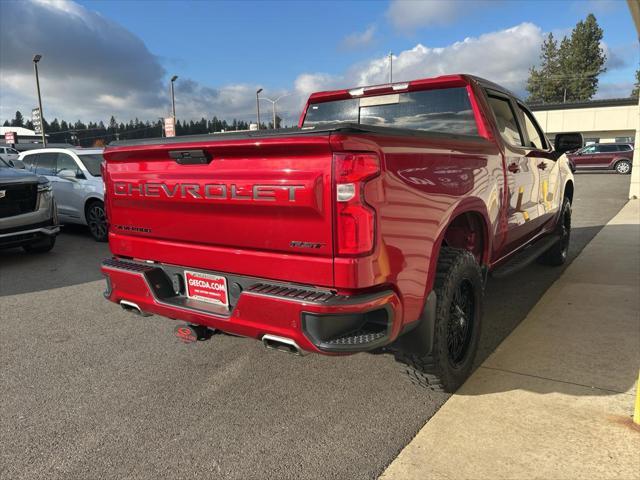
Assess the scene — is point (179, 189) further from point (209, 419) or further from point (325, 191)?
point (209, 419)

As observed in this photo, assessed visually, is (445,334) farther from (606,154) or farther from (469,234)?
(606,154)

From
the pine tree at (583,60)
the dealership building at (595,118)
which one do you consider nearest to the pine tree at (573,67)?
the pine tree at (583,60)

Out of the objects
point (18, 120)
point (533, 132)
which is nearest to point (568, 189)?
point (533, 132)

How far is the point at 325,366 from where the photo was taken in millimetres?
3504

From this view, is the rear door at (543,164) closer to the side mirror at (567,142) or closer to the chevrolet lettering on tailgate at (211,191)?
the side mirror at (567,142)

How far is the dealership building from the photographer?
136 ft

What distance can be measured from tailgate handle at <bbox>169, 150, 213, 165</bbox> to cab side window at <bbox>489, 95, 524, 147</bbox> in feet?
7.97

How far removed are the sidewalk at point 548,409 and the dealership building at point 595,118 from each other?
42293 mm

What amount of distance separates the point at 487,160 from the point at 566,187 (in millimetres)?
3502

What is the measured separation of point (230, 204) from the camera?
2.55m

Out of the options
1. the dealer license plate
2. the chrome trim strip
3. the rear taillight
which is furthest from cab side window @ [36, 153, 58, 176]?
the rear taillight

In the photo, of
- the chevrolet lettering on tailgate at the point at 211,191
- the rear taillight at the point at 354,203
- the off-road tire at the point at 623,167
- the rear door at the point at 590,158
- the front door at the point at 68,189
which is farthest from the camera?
the rear door at the point at 590,158

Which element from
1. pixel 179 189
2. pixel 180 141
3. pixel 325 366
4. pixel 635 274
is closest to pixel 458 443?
pixel 325 366

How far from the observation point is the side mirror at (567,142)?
5.07m
